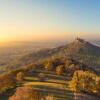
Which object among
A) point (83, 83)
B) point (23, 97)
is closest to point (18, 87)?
point (23, 97)

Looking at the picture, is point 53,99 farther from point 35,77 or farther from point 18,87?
point 35,77

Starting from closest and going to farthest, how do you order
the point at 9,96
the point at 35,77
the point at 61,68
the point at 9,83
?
1. the point at 9,96
2. the point at 9,83
3. the point at 35,77
4. the point at 61,68

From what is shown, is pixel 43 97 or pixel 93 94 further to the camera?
pixel 93 94

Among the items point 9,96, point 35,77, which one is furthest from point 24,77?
point 9,96

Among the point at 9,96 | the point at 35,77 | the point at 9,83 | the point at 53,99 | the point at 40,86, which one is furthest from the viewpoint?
the point at 35,77

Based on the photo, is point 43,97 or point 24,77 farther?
point 24,77

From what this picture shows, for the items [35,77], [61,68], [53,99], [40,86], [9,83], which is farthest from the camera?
[61,68]

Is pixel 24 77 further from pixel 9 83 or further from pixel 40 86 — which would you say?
pixel 40 86

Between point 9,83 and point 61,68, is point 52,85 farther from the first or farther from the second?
point 61,68

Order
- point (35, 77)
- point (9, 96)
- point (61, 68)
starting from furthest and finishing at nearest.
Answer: point (61, 68)
point (35, 77)
point (9, 96)
